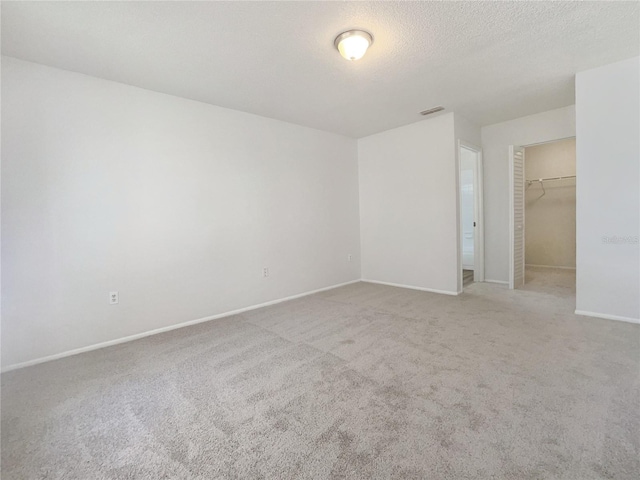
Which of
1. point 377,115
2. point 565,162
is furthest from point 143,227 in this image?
point 565,162

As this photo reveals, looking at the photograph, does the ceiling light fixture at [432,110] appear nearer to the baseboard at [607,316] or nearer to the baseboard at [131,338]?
the baseboard at [607,316]

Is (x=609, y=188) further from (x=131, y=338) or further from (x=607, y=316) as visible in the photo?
(x=131, y=338)

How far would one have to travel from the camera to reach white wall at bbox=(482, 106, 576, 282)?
430 centimetres

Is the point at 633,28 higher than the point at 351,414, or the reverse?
the point at 633,28

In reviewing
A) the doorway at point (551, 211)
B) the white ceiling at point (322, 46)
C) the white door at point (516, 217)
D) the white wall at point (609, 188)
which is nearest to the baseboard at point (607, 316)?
the white wall at point (609, 188)

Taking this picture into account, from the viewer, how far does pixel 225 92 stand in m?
3.14

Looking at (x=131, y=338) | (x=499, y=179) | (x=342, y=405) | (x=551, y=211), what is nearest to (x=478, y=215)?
(x=499, y=179)

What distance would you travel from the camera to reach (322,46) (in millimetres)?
2342

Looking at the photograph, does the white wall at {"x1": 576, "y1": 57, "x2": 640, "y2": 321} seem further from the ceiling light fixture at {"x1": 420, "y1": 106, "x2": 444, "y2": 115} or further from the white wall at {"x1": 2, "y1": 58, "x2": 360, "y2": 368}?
the white wall at {"x1": 2, "y1": 58, "x2": 360, "y2": 368}

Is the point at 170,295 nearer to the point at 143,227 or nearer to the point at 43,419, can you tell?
the point at 143,227

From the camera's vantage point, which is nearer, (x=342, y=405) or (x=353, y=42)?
(x=342, y=405)

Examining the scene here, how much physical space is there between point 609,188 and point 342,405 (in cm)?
327

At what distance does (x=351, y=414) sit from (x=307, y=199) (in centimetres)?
323

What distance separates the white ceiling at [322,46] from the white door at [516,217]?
1201 mm
